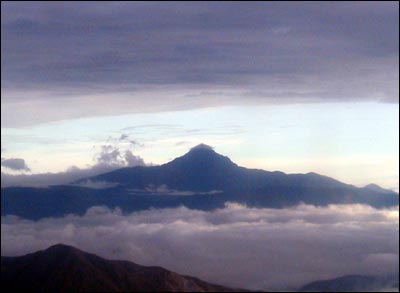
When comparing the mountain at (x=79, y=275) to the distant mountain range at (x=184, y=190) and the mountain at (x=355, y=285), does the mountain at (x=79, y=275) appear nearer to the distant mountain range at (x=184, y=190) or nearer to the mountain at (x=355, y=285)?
the distant mountain range at (x=184, y=190)

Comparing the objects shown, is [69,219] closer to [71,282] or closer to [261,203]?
[71,282]

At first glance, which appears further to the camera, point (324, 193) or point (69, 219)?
point (69, 219)

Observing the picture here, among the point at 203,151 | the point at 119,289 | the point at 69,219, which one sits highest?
the point at 203,151

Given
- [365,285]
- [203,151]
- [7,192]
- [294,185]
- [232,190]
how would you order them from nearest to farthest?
[365,285] < [7,192] < [203,151] < [294,185] < [232,190]

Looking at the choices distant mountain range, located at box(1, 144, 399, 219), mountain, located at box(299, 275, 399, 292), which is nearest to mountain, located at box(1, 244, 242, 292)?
distant mountain range, located at box(1, 144, 399, 219)

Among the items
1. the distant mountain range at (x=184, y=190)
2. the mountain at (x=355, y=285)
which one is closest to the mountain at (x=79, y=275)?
the distant mountain range at (x=184, y=190)

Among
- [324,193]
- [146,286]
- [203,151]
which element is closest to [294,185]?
[324,193]
